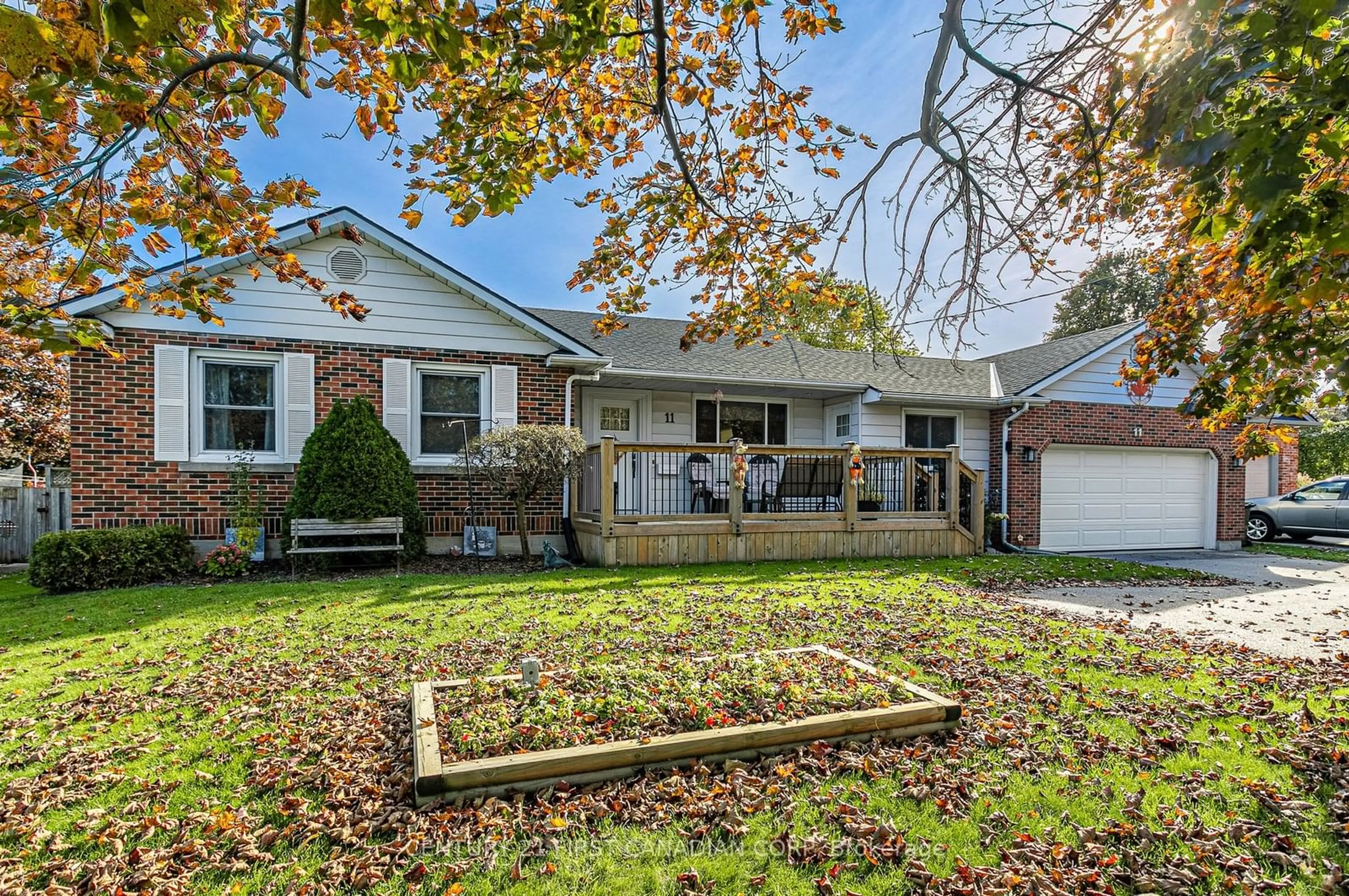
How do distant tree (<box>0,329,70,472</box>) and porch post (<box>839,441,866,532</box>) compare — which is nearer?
porch post (<box>839,441,866,532</box>)

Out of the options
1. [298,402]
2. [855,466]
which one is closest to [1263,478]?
[855,466]

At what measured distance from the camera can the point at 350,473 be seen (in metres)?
8.23

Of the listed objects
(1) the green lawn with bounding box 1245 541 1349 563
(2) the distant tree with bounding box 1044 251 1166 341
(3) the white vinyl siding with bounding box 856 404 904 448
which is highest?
(2) the distant tree with bounding box 1044 251 1166 341

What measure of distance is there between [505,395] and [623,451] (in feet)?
7.09

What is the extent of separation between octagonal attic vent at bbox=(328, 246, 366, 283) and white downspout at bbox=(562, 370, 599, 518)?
329cm

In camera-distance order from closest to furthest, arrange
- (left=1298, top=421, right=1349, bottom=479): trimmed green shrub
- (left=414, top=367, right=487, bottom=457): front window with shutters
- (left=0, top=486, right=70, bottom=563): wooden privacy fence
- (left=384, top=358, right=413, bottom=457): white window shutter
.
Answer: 1. (left=384, top=358, right=413, bottom=457): white window shutter
2. (left=414, top=367, right=487, bottom=457): front window with shutters
3. (left=0, top=486, right=70, bottom=563): wooden privacy fence
4. (left=1298, top=421, right=1349, bottom=479): trimmed green shrub

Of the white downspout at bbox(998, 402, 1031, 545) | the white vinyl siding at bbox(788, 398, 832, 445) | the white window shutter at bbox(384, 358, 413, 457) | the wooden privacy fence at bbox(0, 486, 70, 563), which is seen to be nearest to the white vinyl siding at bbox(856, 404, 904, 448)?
the white vinyl siding at bbox(788, 398, 832, 445)

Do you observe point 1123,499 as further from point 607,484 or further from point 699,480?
point 607,484

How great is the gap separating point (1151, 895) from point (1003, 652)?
2.83 metres

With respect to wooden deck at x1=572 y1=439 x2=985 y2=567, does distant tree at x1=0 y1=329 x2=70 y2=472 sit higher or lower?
higher

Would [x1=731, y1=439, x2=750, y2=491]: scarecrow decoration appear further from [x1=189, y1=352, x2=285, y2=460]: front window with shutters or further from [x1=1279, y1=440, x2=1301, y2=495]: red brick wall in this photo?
[x1=1279, y1=440, x2=1301, y2=495]: red brick wall

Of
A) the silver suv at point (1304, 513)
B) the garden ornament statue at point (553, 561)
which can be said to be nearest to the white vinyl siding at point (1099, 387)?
the silver suv at point (1304, 513)

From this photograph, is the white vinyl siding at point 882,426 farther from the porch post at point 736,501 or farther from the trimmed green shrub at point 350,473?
the trimmed green shrub at point 350,473

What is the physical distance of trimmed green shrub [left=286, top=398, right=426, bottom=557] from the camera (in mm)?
8180
